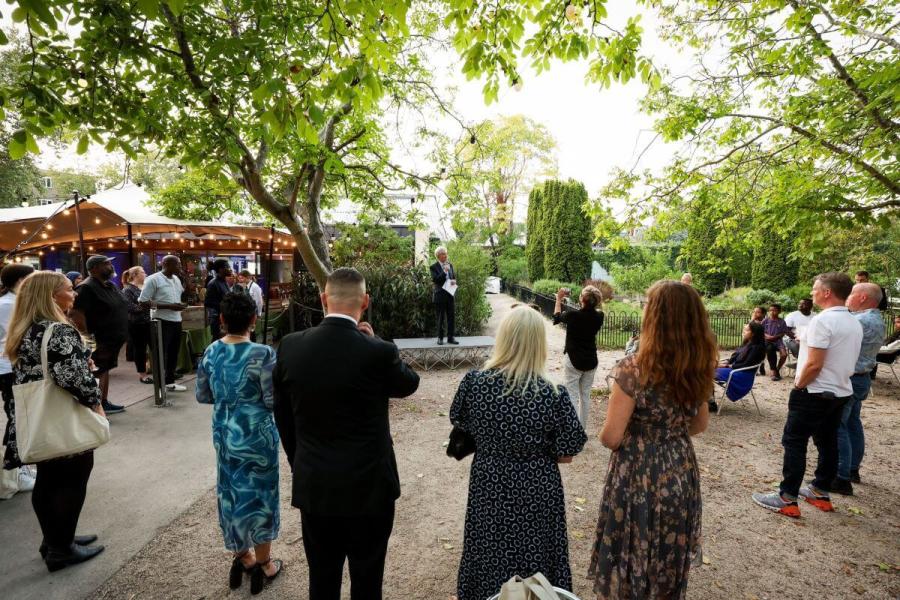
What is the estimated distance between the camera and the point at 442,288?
27.8ft

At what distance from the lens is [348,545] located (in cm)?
212

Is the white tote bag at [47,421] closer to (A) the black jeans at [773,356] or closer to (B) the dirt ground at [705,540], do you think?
(B) the dirt ground at [705,540]

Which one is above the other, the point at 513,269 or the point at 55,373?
the point at 513,269

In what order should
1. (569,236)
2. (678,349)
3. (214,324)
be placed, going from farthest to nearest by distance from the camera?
(569,236) → (214,324) → (678,349)

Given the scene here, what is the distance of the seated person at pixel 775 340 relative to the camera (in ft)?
28.2

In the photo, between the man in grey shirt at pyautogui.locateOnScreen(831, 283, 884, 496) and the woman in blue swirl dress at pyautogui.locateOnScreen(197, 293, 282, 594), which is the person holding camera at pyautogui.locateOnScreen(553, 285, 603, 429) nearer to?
the man in grey shirt at pyautogui.locateOnScreen(831, 283, 884, 496)

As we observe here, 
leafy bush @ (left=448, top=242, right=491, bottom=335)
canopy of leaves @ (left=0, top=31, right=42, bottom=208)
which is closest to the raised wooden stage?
leafy bush @ (left=448, top=242, right=491, bottom=335)

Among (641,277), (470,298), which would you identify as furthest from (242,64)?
→ (641,277)

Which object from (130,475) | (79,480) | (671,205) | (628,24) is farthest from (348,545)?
(671,205)

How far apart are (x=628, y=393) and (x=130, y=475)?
4776 mm

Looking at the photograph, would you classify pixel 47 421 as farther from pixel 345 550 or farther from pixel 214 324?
pixel 214 324

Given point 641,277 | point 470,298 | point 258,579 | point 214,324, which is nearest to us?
point 258,579

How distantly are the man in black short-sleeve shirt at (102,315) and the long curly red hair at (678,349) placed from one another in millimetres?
6616

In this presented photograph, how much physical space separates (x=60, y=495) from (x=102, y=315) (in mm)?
3794
